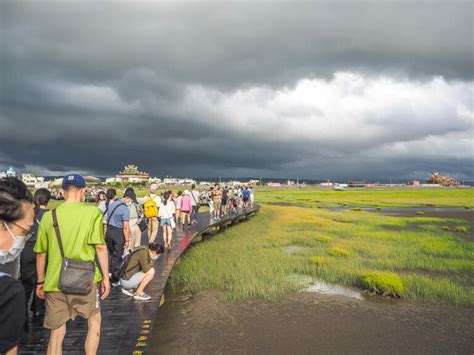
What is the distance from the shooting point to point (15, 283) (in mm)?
1921

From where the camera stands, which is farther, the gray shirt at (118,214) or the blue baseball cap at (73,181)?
the gray shirt at (118,214)

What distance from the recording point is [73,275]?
12.0ft

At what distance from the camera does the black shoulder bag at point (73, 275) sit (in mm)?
3645

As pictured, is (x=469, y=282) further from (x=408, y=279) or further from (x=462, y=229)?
(x=462, y=229)

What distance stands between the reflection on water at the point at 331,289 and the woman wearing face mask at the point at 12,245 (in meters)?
9.35

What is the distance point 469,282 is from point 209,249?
9790 mm

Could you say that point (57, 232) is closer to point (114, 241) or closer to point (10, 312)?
point (10, 312)

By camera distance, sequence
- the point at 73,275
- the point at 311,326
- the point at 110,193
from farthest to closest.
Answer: the point at 311,326, the point at 110,193, the point at 73,275

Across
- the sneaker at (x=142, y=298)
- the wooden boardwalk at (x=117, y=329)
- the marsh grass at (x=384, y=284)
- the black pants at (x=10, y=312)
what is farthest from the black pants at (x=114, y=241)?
the marsh grass at (x=384, y=284)

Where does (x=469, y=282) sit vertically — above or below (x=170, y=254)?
below

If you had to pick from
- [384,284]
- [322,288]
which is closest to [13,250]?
[322,288]

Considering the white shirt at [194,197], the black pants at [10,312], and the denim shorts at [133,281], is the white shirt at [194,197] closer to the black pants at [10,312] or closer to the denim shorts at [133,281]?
the denim shorts at [133,281]

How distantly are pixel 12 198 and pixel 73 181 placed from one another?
156cm

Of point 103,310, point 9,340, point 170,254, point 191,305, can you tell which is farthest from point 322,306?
point 9,340
